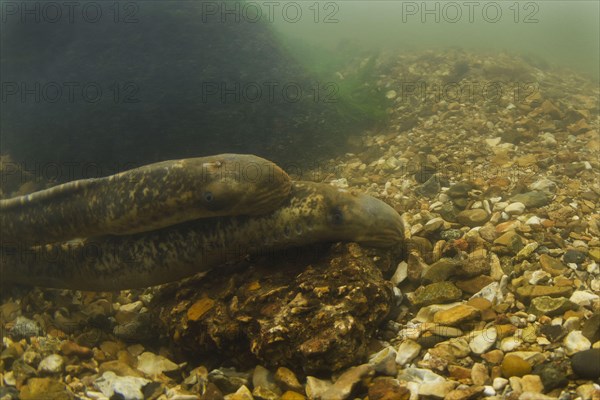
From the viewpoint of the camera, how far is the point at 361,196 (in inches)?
159

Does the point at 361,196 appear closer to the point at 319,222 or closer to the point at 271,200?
the point at 319,222

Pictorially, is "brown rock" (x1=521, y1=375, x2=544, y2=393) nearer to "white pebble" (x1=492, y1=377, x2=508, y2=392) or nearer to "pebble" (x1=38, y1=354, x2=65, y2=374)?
"white pebble" (x1=492, y1=377, x2=508, y2=392)

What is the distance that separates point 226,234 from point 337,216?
106 cm

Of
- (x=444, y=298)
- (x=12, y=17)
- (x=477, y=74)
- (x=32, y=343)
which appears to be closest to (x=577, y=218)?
(x=444, y=298)

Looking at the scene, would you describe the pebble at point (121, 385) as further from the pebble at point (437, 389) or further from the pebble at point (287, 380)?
the pebble at point (437, 389)

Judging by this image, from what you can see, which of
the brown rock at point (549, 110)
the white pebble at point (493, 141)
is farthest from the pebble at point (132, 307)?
the brown rock at point (549, 110)

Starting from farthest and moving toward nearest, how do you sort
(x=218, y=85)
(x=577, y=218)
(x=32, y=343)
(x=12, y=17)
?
(x=12, y=17)
(x=218, y=85)
(x=577, y=218)
(x=32, y=343)

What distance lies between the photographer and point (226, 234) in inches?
153

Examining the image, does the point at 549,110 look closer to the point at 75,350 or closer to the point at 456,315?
the point at 456,315

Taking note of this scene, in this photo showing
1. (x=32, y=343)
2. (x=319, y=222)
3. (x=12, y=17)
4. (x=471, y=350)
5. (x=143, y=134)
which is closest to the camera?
(x=471, y=350)

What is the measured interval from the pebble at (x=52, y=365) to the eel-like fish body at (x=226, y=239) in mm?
1084

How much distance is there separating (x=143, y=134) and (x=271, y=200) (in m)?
3.13

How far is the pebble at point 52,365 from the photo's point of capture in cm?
295

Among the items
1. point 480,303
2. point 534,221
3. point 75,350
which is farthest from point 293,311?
point 534,221
